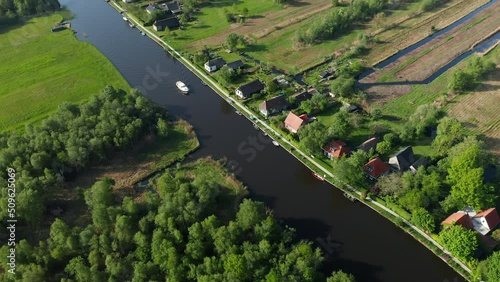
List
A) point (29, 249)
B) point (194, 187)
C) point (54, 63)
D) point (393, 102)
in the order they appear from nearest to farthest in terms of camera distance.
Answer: point (29, 249), point (194, 187), point (393, 102), point (54, 63)

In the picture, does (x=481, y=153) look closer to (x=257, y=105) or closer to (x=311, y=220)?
(x=311, y=220)

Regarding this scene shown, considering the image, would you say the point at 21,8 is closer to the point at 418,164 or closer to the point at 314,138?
the point at 314,138

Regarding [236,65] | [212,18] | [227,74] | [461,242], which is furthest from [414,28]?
[461,242]

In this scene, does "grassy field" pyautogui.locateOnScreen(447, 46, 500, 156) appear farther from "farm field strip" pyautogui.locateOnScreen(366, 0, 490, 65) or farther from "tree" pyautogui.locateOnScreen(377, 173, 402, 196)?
"farm field strip" pyautogui.locateOnScreen(366, 0, 490, 65)

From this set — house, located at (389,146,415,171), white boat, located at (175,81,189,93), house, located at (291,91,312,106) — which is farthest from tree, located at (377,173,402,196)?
white boat, located at (175,81,189,93)

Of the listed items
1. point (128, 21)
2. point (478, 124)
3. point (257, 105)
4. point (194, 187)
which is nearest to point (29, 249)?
point (194, 187)
